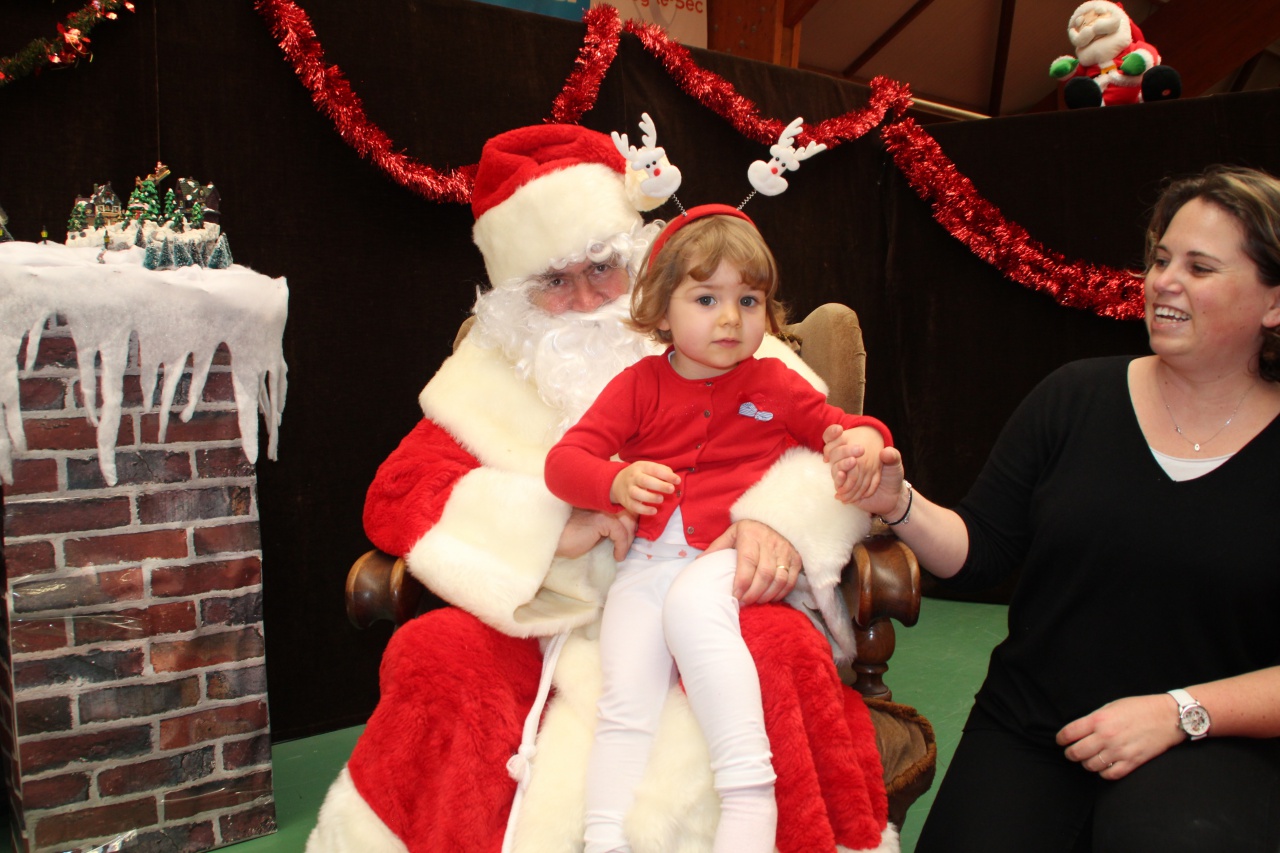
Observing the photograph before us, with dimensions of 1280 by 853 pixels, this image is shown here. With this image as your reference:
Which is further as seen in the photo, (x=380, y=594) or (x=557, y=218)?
(x=557, y=218)

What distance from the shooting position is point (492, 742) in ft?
5.17

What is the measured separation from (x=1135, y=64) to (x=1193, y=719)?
3.23 metres

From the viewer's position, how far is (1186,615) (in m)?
1.47

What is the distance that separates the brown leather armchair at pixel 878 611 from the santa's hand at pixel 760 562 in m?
0.12

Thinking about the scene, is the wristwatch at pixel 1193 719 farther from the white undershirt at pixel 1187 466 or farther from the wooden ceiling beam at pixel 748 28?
the wooden ceiling beam at pixel 748 28

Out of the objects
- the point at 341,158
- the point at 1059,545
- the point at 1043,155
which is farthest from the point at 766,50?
the point at 1059,545

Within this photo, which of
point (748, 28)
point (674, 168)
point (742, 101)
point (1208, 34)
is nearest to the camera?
point (674, 168)

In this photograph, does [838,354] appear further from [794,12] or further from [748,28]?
[748,28]

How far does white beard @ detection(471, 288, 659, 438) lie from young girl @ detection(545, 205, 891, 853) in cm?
26

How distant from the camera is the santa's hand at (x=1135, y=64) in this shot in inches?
147

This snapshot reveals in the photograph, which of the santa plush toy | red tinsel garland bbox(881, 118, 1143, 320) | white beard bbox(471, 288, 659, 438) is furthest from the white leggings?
the santa plush toy

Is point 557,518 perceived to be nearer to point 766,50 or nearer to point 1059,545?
point 1059,545

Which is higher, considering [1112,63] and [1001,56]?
[1001,56]

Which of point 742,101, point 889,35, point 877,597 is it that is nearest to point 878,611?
point 877,597
